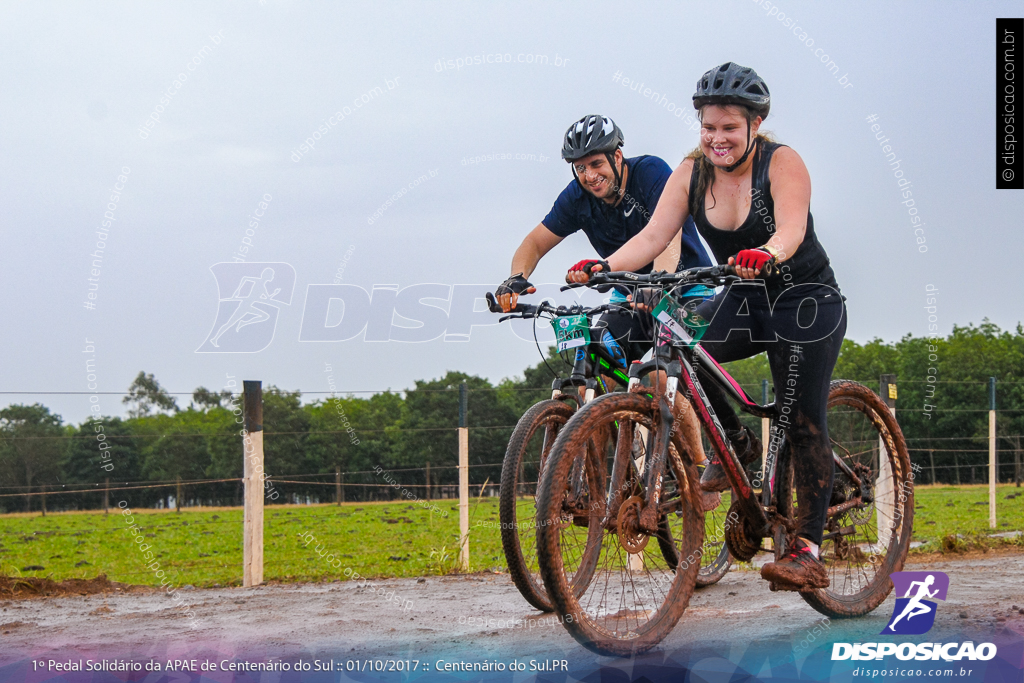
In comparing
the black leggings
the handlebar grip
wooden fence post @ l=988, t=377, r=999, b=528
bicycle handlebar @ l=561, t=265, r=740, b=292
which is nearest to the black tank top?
the black leggings

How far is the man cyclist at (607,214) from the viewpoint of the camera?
4.14 metres

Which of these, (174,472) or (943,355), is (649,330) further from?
(943,355)

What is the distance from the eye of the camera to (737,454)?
153 inches

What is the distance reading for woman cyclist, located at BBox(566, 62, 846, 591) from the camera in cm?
346

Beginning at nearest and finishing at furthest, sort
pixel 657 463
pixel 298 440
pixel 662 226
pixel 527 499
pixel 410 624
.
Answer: pixel 657 463 < pixel 662 226 < pixel 527 499 < pixel 410 624 < pixel 298 440

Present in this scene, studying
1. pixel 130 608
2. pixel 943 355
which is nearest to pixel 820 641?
pixel 130 608

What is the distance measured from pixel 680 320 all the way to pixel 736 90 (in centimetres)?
97

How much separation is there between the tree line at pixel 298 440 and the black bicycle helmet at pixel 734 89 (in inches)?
58.8

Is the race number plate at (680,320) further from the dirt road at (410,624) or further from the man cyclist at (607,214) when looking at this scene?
the dirt road at (410,624)

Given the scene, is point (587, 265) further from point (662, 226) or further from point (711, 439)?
point (711, 439)

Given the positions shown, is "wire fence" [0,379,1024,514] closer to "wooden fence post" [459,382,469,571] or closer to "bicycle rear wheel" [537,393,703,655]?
"wooden fence post" [459,382,469,571]

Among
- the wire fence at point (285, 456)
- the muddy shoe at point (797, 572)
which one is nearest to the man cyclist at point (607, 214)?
the muddy shoe at point (797, 572)

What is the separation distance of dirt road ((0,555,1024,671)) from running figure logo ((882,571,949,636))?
76 millimetres

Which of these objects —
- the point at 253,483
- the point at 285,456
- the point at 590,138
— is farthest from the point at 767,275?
the point at 285,456
